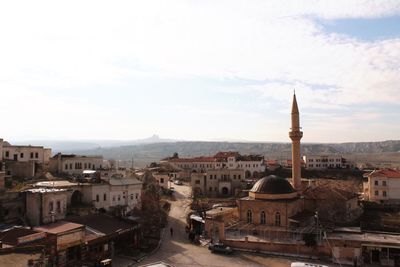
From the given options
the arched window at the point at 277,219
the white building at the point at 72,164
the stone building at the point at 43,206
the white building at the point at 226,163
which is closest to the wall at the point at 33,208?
the stone building at the point at 43,206

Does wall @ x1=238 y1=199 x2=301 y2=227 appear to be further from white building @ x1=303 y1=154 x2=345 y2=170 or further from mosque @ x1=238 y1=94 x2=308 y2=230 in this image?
white building @ x1=303 y1=154 x2=345 y2=170

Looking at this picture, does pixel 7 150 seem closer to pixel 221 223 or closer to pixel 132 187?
pixel 132 187

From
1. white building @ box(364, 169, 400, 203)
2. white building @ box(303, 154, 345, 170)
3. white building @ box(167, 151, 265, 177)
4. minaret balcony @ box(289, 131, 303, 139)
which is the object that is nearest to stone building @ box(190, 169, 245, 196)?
white building @ box(167, 151, 265, 177)

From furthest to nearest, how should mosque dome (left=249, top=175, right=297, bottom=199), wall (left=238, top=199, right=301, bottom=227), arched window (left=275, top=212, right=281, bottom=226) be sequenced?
1. mosque dome (left=249, top=175, right=297, bottom=199)
2. arched window (left=275, top=212, right=281, bottom=226)
3. wall (left=238, top=199, right=301, bottom=227)

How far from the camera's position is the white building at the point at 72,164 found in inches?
2154

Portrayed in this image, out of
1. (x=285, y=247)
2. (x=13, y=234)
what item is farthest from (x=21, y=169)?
(x=285, y=247)

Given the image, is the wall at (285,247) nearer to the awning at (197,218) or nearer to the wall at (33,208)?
the awning at (197,218)

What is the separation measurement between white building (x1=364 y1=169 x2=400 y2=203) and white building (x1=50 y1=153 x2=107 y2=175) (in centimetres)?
3987

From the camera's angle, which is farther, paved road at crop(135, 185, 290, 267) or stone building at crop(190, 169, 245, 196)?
stone building at crop(190, 169, 245, 196)

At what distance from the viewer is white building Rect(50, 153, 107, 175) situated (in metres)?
54.7

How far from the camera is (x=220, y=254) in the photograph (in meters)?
35.7

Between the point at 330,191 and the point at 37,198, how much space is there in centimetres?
3217

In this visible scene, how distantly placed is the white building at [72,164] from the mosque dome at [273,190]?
2582 cm

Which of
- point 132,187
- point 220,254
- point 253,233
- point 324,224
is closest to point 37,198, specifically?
point 132,187
